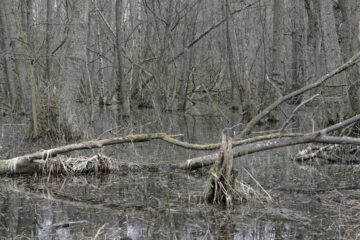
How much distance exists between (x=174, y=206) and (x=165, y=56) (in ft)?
43.1

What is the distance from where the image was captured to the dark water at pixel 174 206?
5.31m

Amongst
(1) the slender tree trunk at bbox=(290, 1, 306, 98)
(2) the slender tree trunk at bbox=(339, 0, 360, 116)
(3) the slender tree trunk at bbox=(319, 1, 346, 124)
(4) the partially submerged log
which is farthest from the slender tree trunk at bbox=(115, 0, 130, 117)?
(4) the partially submerged log

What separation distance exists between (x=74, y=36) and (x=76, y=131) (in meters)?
2.02

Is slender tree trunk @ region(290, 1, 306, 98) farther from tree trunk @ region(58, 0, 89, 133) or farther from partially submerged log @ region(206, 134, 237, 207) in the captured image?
partially submerged log @ region(206, 134, 237, 207)

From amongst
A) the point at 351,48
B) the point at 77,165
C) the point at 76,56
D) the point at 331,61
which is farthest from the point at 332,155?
the point at 76,56

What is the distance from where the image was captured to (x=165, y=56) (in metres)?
19.0

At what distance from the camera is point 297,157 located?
9.51m

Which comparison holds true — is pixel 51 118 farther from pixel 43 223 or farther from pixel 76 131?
pixel 43 223

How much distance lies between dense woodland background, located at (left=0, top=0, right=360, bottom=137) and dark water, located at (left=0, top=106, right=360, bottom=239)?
2299mm

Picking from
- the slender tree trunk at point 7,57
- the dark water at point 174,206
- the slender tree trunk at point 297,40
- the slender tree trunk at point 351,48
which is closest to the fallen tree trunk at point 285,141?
the dark water at point 174,206

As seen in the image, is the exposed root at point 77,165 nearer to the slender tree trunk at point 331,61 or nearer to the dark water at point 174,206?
the dark water at point 174,206

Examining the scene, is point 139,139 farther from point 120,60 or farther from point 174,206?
point 120,60

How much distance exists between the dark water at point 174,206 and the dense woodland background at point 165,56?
2.30m

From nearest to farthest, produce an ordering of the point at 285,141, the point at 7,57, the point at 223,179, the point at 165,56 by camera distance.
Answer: the point at 223,179 < the point at 285,141 < the point at 7,57 < the point at 165,56
